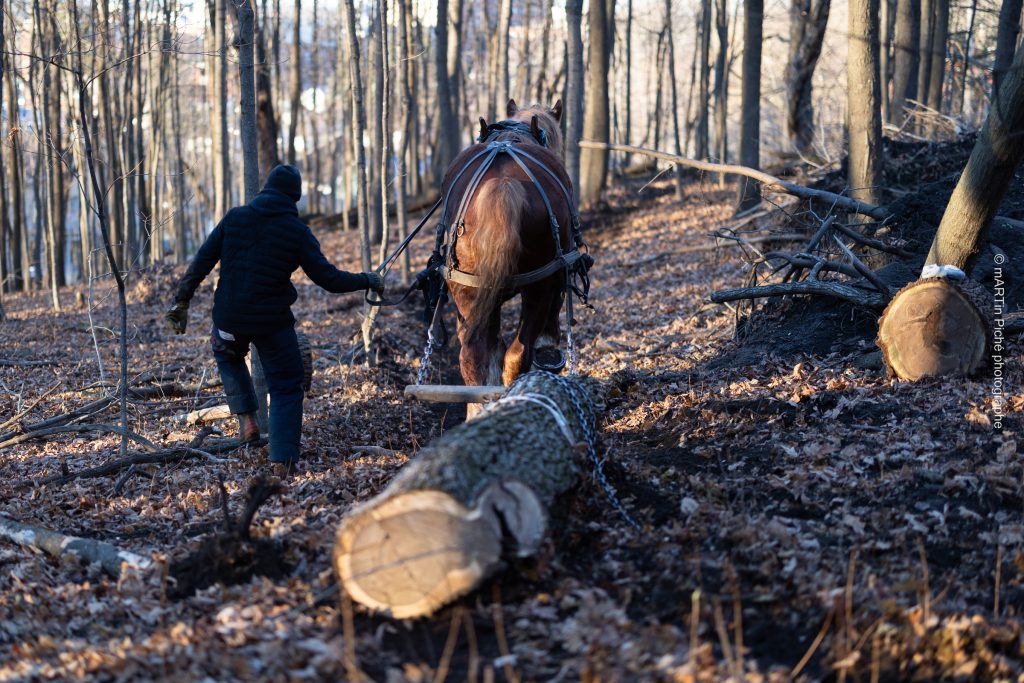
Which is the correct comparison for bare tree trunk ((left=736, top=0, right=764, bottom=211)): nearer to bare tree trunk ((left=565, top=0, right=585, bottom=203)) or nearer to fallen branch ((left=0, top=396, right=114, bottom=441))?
bare tree trunk ((left=565, top=0, right=585, bottom=203))

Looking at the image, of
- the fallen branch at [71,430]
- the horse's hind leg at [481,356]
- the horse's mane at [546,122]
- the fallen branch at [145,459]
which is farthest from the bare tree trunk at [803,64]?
the fallen branch at [71,430]

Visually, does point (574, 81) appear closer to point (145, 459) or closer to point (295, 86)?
point (145, 459)

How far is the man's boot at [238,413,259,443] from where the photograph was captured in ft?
22.7

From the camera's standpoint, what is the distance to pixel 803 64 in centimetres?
1733

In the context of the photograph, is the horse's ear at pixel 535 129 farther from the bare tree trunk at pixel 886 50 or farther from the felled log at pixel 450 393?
the bare tree trunk at pixel 886 50

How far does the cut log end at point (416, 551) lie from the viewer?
357 centimetres

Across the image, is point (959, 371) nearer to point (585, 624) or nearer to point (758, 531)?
point (758, 531)

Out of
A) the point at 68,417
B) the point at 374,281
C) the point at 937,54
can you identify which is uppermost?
the point at 937,54

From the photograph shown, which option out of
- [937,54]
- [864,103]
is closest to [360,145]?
[864,103]

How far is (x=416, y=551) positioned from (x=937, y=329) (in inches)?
184

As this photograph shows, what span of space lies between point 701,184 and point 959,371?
19.2 meters

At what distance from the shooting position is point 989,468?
5117mm

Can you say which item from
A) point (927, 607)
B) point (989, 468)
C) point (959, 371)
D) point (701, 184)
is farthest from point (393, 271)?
point (927, 607)

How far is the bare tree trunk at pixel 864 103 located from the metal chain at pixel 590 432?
5217 mm
